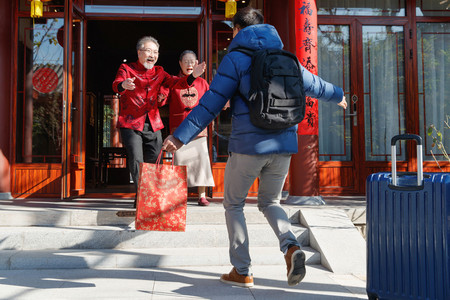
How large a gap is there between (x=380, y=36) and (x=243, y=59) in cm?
424

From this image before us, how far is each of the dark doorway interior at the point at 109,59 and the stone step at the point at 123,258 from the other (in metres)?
4.28

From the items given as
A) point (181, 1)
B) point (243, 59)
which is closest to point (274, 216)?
point (243, 59)

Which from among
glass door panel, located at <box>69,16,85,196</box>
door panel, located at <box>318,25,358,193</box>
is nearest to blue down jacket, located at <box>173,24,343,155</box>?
glass door panel, located at <box>69,16,85,196</box>

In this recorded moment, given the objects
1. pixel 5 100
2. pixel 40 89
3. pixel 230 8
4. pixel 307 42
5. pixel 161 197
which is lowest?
pixel 161 197

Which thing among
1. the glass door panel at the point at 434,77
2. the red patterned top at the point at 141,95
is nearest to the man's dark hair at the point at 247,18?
the red patterned top at the point at 141,95

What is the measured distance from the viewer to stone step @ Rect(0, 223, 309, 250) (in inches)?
141

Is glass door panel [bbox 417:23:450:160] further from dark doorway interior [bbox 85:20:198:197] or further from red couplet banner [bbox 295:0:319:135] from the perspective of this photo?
dark doorway interior [bbox 85:20:198:197]

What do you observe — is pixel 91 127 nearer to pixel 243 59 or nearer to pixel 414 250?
pixel 243 59

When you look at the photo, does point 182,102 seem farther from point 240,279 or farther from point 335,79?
point 335,79

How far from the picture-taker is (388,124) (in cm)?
609

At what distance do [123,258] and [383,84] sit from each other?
4.43 m

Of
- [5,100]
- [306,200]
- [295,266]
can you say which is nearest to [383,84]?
[306,200]

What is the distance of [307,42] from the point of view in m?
4.79

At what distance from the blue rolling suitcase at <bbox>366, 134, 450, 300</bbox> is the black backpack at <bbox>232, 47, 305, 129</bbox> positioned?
1.87 feet
